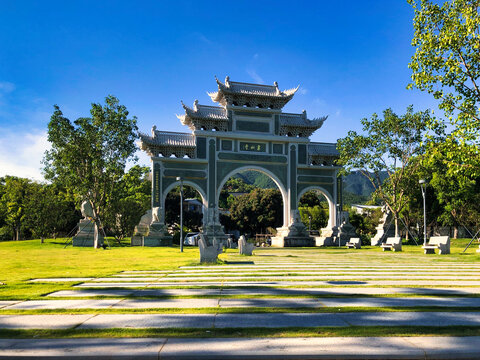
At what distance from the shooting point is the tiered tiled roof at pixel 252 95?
3522 centimetres

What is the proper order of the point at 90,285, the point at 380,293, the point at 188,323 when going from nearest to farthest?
the point at 188,323
the point at 380,293
the point at 90,285

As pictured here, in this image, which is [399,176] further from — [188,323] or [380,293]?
[188,323]

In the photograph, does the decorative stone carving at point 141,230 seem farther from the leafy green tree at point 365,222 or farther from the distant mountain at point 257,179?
the distant mountain at point 257,179

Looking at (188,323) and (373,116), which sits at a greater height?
(373,116)

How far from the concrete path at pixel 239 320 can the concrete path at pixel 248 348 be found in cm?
59

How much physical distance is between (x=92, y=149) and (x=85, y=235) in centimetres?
667

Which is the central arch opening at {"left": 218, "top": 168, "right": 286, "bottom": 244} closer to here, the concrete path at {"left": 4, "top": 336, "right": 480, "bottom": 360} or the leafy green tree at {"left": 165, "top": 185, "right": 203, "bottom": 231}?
the leafy green tree at {"left": 165, "top": 185, "right": 203, "bottom": 231}

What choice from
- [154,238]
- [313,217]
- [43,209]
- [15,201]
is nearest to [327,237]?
[154,238]

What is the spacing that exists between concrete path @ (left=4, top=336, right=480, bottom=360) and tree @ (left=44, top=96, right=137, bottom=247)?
2480cm

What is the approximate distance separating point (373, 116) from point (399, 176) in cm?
505

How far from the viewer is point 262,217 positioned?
55094 mm

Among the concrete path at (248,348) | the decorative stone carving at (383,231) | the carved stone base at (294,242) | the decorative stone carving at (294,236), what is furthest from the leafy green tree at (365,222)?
the concrete path at (248,348)

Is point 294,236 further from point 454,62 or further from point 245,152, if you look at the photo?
point 454,62

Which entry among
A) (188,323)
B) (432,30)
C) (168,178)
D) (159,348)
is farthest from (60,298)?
(168,178)
